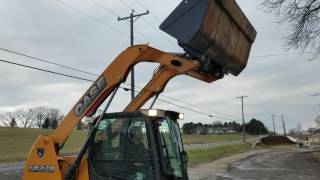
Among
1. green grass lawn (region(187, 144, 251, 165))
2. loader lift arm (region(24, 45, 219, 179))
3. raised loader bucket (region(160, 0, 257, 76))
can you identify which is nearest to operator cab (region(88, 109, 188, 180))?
loader lift arm (region(24, 45, 219, 179))

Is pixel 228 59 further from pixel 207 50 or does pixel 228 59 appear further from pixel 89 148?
pixel 89 148

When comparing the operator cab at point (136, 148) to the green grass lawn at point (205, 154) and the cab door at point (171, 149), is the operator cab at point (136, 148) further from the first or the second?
the green grass lawn at point (205, 154)

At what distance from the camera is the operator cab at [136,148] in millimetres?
7305

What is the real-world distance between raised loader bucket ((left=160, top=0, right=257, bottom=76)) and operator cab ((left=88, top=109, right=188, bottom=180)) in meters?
1.17

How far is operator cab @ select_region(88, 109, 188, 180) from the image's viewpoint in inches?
288

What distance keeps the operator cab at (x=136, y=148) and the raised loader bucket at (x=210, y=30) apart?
3.83ft

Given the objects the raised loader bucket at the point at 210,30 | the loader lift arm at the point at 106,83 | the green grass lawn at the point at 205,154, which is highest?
the raised loader bucket at the point at 210,30

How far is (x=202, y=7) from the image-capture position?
298 inches

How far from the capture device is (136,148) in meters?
7.41

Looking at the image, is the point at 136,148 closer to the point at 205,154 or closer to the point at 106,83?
the point at 106,83

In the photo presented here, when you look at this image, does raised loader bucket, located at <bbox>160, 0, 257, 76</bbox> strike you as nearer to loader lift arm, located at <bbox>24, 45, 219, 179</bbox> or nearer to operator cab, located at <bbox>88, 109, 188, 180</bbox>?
loader lift arm, located at <bbox>24, 45, 219, 179</bbox>

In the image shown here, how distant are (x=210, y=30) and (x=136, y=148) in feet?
7.01

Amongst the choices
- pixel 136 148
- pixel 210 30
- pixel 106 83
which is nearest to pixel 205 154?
pixel 106 83

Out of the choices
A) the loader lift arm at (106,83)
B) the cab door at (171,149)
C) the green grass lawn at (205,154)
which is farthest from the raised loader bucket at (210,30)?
the green grass lawn at (205,154)
